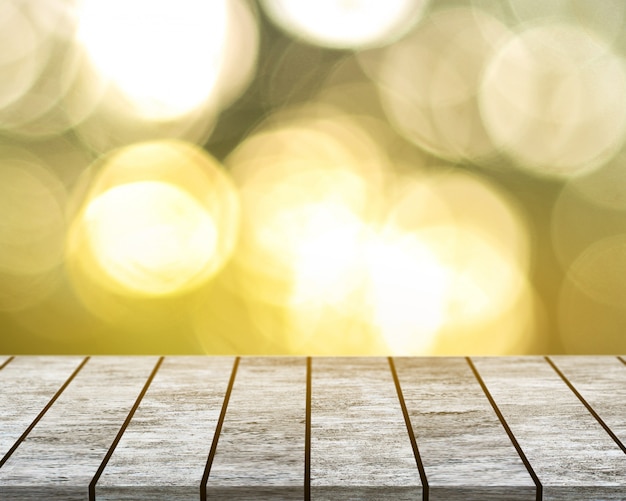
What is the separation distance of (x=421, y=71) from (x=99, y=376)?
132 centimetres

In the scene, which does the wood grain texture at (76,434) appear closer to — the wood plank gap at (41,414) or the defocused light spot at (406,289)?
the wood plank gap at (41,414)

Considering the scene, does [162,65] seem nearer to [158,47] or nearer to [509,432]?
[158,47]

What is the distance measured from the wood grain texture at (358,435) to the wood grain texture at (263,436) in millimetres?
40

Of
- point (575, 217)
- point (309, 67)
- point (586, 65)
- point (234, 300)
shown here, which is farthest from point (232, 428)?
point (586, 65)

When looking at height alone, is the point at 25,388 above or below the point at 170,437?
above

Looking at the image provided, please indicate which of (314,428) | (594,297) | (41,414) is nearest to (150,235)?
(41,414)

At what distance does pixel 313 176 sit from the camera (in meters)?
2.43

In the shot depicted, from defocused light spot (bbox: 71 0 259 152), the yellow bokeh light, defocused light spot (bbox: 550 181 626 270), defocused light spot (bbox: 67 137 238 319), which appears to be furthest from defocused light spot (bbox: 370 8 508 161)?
the yellow bokeh light

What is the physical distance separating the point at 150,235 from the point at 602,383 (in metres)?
1.42

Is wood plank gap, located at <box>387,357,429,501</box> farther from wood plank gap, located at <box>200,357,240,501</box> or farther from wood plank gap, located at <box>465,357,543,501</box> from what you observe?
wood plank gap, located at <box>200,357,240,501</box>

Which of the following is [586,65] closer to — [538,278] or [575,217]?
[575,217]

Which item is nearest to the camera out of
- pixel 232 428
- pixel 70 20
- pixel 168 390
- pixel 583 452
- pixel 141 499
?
pixel 141 499

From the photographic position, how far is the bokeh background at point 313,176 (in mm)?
2373

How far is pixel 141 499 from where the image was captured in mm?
1555
